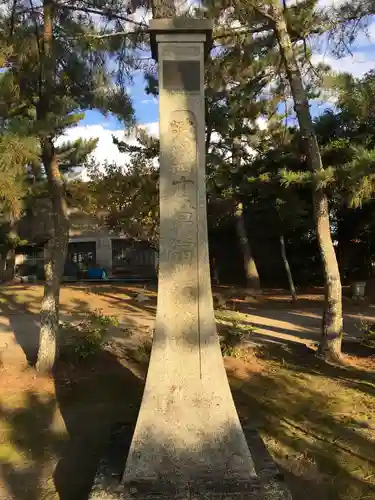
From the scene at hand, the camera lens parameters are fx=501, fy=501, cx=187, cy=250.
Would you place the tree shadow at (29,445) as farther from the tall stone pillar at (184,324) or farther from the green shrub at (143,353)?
the green shrub at (143,353)

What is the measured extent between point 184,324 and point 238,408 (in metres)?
2.36

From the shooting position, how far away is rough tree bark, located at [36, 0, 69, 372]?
22.2ft

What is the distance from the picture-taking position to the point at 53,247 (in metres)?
7.07

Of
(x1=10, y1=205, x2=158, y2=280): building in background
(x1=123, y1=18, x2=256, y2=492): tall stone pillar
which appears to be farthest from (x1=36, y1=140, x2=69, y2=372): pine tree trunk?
(x1=10, y1=205, x2=158, y2=280): building in background

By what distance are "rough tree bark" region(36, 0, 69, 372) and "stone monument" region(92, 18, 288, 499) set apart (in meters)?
3.39

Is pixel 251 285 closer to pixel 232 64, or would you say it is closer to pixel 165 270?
pixel 232 64

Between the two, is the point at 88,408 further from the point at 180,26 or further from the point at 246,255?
the point at 246,255

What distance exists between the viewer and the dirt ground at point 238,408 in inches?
158

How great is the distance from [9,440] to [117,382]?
6.18ft

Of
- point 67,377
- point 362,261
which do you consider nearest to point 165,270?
point 67,377

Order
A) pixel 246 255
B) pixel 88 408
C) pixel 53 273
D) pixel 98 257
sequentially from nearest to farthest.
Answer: pixel 88 408 < pixel 53 273 < pixel 246 255 < pixel 98 257

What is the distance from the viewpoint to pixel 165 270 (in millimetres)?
3611

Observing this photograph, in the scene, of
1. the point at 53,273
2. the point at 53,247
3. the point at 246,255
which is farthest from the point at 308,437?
the point at 246,255

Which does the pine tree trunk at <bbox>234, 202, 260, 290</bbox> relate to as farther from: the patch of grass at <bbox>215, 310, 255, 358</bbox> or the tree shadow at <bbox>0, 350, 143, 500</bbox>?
the tree shadow at <bbox>0, 350, 143, 500</bbox>
